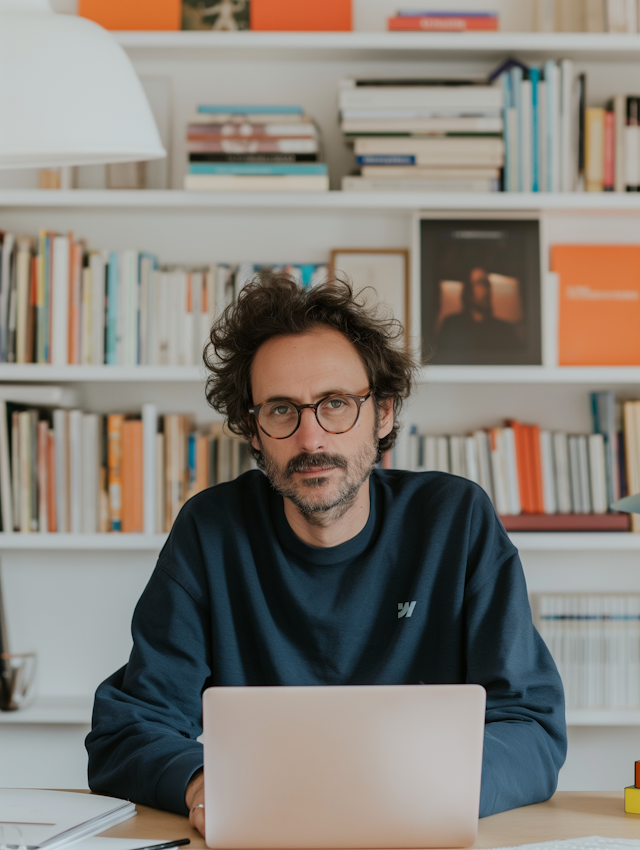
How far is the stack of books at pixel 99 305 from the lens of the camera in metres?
2.14

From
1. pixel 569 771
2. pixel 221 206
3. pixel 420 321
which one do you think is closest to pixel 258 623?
pixel 420 321

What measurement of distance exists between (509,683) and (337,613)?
0.29 m

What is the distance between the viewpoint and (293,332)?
1449 millimetres

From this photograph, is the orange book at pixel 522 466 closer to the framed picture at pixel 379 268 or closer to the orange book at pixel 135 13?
the framed picture at pixel 379 268

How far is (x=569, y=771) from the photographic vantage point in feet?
7.52

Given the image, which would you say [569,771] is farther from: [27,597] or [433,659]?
[27,597]

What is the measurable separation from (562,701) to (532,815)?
24 cm

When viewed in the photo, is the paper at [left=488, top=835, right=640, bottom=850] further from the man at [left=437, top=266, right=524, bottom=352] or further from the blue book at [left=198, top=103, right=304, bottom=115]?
the blue book at [left=198, top=103, right=304, bottom=115]

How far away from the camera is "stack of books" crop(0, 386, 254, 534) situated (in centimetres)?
216

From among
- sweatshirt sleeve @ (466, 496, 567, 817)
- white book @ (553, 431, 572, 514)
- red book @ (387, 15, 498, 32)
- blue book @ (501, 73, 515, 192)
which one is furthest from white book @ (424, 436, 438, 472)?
red book @ (387, 15, 498, 32)

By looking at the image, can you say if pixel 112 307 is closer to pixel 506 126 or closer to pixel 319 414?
pixel 319 414

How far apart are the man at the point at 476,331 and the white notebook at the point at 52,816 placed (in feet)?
4.98

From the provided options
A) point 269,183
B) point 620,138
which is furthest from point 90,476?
point 620,138

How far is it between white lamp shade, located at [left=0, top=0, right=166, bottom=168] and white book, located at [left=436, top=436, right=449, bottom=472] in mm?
1391
